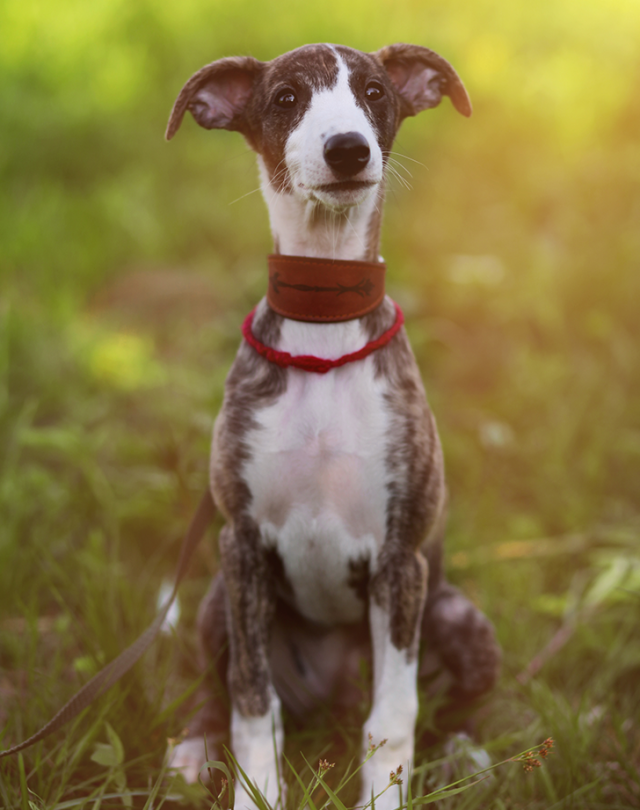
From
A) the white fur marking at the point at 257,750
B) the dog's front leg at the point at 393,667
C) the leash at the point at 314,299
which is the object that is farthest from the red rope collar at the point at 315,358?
the white fur marking at the point at 257,750

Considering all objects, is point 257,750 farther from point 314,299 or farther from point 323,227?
point 323,227

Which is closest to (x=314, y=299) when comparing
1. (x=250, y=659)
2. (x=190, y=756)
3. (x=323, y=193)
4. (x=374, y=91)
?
(x=323, y=193)

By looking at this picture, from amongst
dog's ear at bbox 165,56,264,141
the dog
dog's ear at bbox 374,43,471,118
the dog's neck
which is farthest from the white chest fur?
dog's ear at bbox 374,43,471,118

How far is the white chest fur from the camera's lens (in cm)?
202

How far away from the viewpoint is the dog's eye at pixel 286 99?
199 centimetres

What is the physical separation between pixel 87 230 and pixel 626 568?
4900mm

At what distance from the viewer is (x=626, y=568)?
2.98 meters

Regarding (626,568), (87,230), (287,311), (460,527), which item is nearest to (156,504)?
(460,527)

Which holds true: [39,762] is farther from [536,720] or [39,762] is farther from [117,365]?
[117,365]

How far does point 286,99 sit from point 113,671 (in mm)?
1692

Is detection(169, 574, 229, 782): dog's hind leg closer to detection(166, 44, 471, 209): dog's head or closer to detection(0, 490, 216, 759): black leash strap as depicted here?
detection(0, 490, 216, 759): black leash strap

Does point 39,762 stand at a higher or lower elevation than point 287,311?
lower

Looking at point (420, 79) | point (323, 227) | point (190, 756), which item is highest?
point (420, 79)

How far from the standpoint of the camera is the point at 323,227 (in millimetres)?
2061
